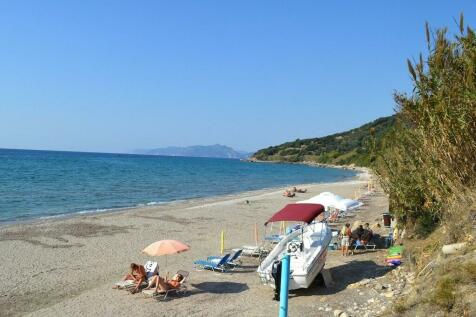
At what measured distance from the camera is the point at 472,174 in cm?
813

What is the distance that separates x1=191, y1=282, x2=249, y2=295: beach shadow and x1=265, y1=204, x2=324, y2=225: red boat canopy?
6.52 ft

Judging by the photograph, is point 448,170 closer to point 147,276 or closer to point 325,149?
point 147,276

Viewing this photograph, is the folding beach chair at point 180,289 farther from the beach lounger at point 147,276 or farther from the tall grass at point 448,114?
the tall grass at point 448,114

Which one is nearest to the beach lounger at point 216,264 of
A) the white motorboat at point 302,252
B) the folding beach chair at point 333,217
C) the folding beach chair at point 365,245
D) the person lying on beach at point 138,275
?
the white motorboat at point 302,252

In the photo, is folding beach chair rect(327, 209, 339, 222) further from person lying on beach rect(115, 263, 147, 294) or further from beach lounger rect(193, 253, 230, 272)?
person lying on beach rect(115, 263, 147, 294)

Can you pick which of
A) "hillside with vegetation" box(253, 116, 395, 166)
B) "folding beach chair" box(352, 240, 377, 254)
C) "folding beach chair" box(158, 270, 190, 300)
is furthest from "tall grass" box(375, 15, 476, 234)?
"hillside with vegetation" box(253, 116, 395, 166)

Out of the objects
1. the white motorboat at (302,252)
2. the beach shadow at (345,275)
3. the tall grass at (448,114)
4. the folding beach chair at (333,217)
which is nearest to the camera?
the tall grass at (448,114)

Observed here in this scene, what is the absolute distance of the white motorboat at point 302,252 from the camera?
11036mm

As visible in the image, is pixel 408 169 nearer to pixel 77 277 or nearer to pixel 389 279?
pixel 389 279

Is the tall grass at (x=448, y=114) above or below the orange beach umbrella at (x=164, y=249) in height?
above

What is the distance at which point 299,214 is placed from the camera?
42.5 ft

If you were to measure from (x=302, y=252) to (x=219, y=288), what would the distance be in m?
2.37

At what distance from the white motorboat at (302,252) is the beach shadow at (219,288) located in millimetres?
846

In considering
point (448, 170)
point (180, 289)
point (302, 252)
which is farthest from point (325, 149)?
point (448, 170)
